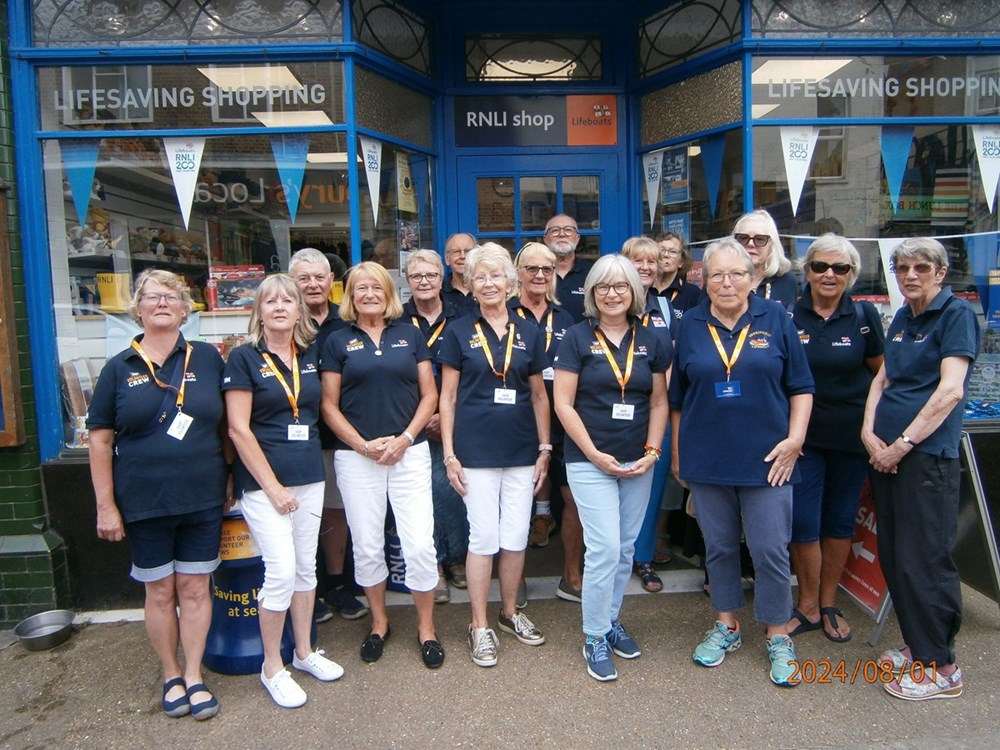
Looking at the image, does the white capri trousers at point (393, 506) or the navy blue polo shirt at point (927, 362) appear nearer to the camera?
the navy blue polo shirt at point (927, 362)

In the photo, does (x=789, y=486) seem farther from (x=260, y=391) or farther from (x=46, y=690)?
(x=46, y=690)

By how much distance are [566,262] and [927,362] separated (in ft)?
6.80

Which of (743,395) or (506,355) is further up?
(506,355)

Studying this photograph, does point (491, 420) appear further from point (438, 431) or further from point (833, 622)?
point (833, 622)

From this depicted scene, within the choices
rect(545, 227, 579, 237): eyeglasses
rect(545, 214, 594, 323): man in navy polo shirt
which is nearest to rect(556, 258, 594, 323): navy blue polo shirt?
rect(545, 214, 594, 323): man in navy polo shirt

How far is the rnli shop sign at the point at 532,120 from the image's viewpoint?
5434 mm

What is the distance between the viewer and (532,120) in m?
5.46

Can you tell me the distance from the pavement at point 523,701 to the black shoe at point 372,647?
40mm

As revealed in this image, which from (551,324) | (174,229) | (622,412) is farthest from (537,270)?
(174,229)

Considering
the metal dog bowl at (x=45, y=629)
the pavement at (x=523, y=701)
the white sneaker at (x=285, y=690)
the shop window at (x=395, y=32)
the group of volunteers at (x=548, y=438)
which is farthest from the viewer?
the shop window at (x=395, y=32)

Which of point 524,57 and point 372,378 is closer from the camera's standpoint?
point 372,378

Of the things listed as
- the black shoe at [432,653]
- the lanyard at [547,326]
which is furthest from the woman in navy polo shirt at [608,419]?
the black shoe at [432,653]

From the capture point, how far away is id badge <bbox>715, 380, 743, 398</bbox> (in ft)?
10.5

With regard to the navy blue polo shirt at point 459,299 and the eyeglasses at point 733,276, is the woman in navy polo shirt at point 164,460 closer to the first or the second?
the navy blue polo shirt at point 459,299
